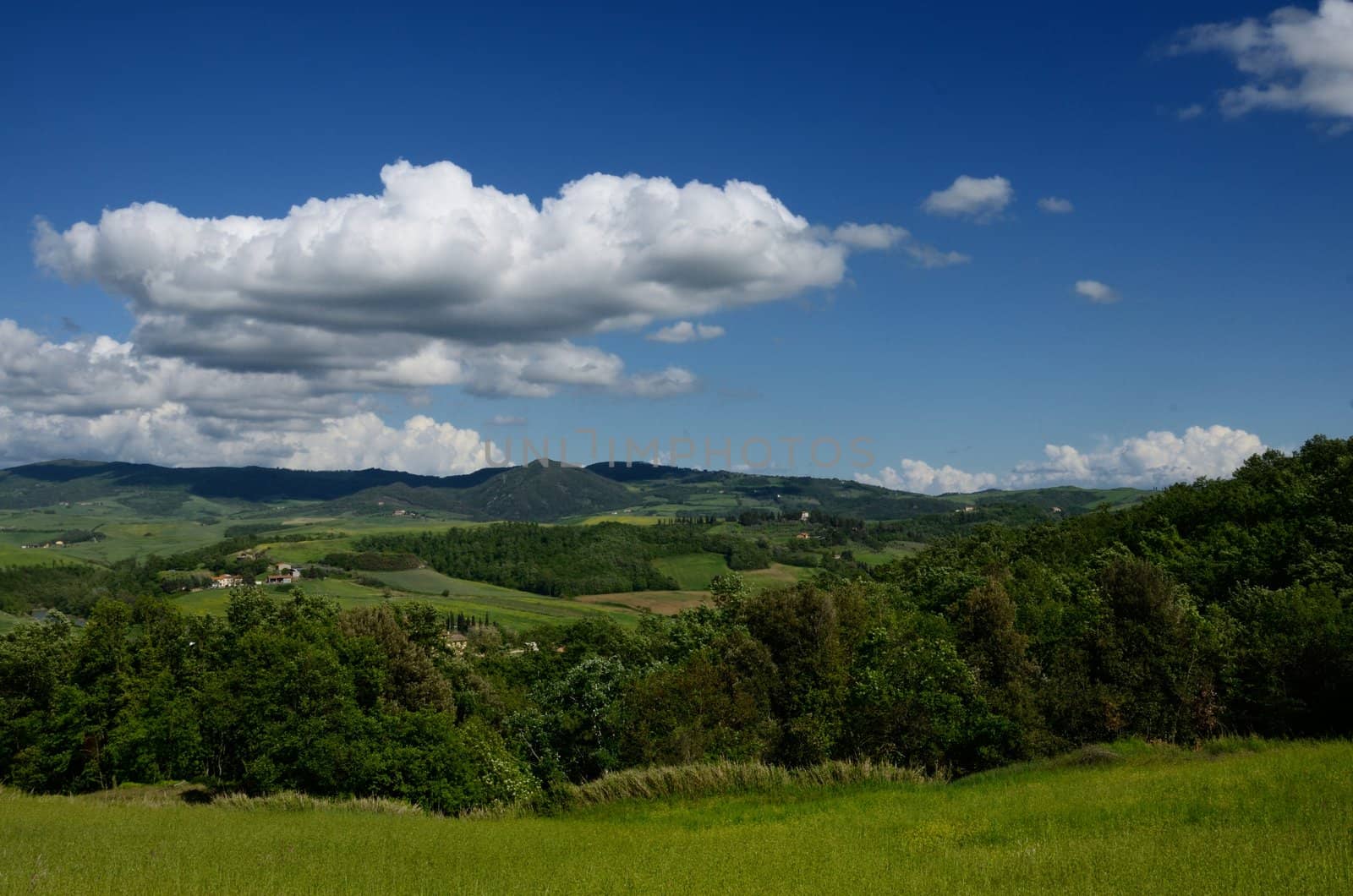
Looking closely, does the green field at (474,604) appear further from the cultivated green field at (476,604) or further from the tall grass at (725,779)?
the tall grass at (725,779)

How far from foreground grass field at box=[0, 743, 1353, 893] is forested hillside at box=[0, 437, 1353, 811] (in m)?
7.10

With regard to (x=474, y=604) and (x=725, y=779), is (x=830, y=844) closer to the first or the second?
(x=725, y=779)

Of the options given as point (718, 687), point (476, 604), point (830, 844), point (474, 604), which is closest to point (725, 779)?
point (830, 844)

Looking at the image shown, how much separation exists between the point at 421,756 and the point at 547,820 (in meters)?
17.2

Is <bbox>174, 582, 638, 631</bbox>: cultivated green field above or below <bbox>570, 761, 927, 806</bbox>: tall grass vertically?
below

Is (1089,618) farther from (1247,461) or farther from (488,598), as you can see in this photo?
(488,598)

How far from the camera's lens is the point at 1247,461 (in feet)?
289

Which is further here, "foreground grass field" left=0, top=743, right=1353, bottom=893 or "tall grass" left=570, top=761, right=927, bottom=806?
"tall grass" left=570, top=761, right=927, bottom=806

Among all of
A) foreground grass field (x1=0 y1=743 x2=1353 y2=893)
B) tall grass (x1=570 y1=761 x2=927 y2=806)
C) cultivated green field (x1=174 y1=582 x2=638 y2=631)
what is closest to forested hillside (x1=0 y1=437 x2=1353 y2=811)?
tall grass (x1=570 y1=761 x2=927 y2=806)

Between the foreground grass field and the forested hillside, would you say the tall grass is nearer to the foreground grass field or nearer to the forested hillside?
the foreground grass field

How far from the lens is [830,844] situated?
1703 cm

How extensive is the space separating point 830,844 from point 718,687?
78.4 ft

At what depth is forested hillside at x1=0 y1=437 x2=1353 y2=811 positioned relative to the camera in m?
36.4

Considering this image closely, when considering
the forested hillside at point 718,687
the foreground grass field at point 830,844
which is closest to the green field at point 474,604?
the forested hillside at point 718,687
